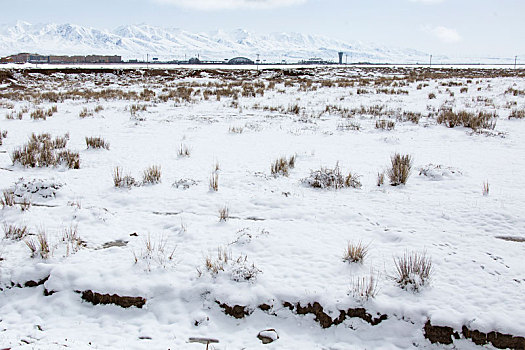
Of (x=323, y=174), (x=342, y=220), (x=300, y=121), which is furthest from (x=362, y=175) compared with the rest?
(x=300, y=121)

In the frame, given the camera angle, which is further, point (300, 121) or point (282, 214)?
point (300, 121)

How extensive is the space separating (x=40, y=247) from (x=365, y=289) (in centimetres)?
342

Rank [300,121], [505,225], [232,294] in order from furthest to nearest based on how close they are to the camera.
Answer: [300,121]
[505,225]
[232,294]

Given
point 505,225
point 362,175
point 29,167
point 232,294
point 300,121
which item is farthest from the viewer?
point 300,121

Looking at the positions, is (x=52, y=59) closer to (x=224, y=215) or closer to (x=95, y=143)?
(x=95, y=143)

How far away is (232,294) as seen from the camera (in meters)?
3.34

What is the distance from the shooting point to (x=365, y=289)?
3.34m

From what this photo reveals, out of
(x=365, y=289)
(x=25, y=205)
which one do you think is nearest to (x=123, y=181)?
(x=25, y=205)

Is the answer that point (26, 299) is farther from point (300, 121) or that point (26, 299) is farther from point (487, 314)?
point (300, 121)

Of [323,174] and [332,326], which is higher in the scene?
→ [323,174]

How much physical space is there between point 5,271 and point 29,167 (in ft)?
13.2

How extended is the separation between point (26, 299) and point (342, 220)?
364cm

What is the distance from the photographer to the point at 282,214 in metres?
4.97

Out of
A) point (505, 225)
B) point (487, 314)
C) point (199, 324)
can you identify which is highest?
point (505, 225)
